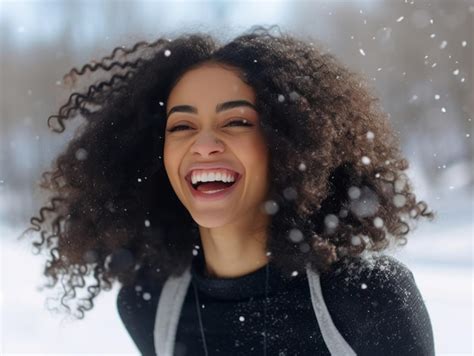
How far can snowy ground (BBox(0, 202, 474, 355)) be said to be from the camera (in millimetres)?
3865

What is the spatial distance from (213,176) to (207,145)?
81mm

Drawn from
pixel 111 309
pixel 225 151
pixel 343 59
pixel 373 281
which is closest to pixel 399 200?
pixel 373 281

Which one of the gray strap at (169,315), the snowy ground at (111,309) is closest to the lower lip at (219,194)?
the gray strap at (169,315)

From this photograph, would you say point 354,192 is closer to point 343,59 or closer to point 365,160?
point 365,160

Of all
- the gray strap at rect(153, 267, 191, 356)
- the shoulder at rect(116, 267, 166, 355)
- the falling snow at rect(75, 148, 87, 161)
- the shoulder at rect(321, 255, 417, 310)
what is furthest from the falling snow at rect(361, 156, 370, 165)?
the falling snow at rect(75, 148, 87, 161)

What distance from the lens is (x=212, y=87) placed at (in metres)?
2.03

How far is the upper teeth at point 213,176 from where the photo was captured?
1.98 m

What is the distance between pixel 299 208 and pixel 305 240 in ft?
0.28

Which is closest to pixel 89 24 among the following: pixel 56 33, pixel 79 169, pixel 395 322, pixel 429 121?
pixel 56 33

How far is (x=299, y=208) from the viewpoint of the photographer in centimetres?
206

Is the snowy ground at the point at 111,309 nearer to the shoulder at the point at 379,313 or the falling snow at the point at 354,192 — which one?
the falling snow at the point at 354,192

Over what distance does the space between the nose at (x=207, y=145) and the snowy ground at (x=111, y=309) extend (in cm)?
158

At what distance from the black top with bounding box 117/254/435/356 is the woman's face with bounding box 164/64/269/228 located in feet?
0.70

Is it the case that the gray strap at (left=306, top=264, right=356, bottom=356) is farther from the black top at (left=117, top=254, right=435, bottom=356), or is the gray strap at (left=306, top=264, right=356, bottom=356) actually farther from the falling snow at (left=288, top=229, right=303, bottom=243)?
the falling snow at (left=288, top=229, right=303, bottom=243)
